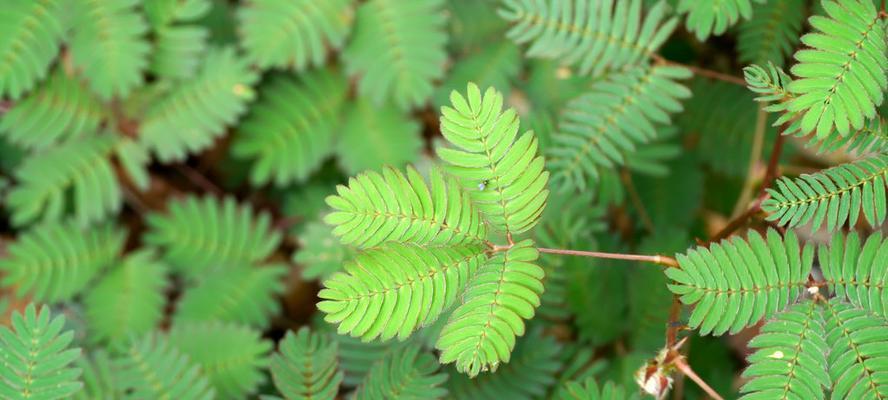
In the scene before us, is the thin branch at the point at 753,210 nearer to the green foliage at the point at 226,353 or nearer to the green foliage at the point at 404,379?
the green foliage at the point at 404,379

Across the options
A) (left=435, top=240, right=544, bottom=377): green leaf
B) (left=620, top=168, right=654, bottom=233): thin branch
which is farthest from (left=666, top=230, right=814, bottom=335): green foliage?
(left=620, top=168, right=654, bottom=233): thin branch

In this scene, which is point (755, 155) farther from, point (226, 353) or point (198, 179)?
point (198, 179)

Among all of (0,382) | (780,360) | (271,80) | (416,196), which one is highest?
(271,80)

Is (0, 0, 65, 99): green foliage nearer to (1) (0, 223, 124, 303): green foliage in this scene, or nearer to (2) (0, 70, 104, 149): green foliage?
(2) (0, 70, 104, 149): green foliage

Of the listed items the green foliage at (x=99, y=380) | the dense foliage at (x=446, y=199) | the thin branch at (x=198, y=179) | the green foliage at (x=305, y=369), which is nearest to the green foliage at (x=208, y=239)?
the dense foliage at (x=446, y=199)

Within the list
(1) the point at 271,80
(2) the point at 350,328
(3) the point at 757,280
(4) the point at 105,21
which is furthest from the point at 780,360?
(4) the point at 105,21

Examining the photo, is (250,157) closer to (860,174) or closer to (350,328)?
(350,328)
